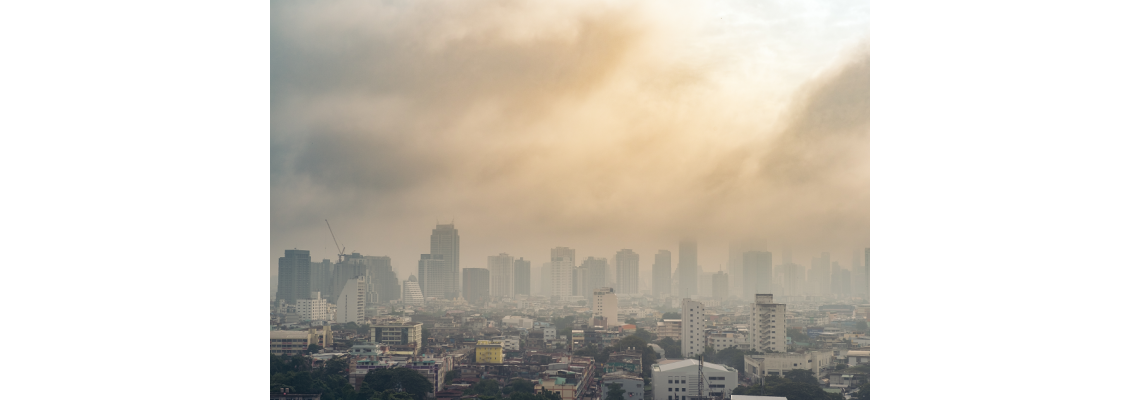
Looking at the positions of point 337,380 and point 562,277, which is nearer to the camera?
point 562,277

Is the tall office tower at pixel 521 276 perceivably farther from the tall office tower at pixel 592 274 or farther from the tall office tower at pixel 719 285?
the tall office tower at pixel 719 285

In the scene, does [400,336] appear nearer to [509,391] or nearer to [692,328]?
[509,391]

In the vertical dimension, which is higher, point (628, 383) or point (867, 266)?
point (867, 266)

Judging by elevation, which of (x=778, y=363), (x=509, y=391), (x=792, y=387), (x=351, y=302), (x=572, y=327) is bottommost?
(x=509, y=391)

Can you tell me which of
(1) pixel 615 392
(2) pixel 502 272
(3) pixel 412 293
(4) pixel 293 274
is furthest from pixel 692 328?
(4) pixel 293 274

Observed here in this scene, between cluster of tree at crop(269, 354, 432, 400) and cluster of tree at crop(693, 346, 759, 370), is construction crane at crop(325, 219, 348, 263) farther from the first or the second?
cluster of tree at crop(693, 346, 759, 370)

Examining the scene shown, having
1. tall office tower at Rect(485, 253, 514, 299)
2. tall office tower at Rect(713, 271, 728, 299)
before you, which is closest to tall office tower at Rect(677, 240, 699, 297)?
tall office tower at Rect(713, 271, 728, 299)
